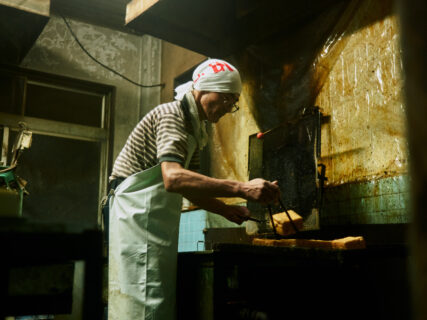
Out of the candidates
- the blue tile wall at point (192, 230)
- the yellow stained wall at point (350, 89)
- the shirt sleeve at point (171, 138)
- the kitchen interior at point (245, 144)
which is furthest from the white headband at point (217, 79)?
the blue tile wall at point (192, 230)

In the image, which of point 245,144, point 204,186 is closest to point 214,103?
point 204,186

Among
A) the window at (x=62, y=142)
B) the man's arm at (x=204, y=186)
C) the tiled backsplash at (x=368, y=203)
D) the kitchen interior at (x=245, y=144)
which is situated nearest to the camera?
the kitchen interior at (x=245, y=144)

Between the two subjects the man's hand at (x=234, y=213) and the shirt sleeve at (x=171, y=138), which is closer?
Result: the shirt sleeve at (x=171, y=138)

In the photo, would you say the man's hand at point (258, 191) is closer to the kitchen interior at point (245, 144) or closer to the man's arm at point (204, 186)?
the man's arm at point (204, 186)

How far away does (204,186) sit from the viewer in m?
2.41

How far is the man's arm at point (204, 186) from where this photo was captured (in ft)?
7.83

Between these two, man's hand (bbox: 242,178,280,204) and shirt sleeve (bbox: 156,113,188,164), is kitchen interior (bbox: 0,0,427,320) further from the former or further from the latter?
shirt sleeve (bbox: 156,113,188,164)

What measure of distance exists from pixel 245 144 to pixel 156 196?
1.96 m

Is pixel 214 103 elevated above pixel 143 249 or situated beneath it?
elevated above

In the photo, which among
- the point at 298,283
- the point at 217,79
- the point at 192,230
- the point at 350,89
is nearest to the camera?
the point at 298,283

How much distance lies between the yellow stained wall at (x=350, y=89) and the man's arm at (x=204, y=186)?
1.00 meters

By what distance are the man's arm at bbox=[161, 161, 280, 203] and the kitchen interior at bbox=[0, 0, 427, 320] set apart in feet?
1.12

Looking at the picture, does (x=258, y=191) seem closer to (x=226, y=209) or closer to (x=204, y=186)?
(x=204, y=186)

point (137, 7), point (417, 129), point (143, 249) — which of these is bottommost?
point (143, 249)
